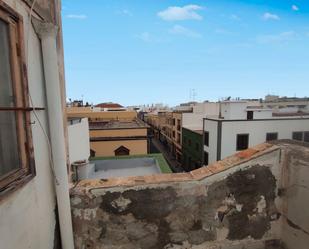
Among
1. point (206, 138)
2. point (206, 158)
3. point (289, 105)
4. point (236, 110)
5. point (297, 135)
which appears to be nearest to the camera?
point (297, 135)

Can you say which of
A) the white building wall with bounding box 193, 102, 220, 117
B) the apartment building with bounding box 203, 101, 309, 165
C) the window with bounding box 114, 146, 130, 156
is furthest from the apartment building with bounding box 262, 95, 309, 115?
the window with bounding box 114, 146, 130, 156

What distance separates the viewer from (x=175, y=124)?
31766 millimetres

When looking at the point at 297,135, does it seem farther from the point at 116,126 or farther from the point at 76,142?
the point at 76,142

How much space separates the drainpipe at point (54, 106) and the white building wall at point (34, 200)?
0.06 m

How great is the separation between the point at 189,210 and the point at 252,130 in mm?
16622

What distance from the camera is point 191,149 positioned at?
24453 millimetres

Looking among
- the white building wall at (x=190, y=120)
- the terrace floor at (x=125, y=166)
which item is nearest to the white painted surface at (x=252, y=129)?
the terrace floor at (x=125, y=166)

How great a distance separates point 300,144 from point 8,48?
3446mm

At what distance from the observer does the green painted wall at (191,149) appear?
861 inches

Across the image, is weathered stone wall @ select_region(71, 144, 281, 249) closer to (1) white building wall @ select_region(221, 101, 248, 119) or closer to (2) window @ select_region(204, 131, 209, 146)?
(2) window @ select_region(204, 131, 209, 146)

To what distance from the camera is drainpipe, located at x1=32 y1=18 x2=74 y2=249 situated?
2.09m

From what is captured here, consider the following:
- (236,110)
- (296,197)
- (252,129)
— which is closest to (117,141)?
(252,129)

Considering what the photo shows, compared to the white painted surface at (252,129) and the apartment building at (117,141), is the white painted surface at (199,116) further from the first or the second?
the apartment building at (117,141)

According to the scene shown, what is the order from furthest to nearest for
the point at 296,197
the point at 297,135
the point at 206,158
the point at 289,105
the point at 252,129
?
the point at 289,105 → the point at 206,158 → the point at 297,135 → the point at 252,129 → the point at 296,197
